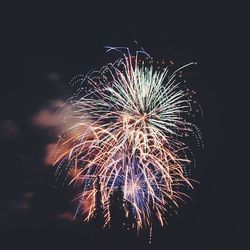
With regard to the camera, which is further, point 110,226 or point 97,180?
point 110,226

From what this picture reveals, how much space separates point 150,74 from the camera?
886 inches

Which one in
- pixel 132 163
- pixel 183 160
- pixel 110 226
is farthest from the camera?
pixel 110 226

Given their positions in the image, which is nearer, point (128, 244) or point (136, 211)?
point (136, 211)

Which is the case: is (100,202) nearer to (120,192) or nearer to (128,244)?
(120,192)

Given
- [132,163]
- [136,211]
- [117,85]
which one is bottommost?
[136,211]

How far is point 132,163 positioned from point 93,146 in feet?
7.16

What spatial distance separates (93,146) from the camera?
74.8ft

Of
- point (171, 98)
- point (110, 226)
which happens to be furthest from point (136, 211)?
point (110, 226)

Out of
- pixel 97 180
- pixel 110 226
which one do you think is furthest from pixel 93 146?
pixel 110 226

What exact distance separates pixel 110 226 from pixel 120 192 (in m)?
20.1

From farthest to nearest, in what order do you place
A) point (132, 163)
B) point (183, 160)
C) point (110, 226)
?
point (110, 226), point (132, 163), point (183, 160)

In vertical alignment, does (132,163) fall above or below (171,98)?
below

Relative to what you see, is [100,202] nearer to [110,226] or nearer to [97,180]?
[97,180]

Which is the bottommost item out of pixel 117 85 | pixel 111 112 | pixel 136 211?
pixel 136 211
